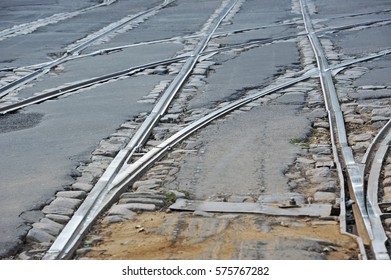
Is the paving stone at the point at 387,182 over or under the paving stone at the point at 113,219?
under

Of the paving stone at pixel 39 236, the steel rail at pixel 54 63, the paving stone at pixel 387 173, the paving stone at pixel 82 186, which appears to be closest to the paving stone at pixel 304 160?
the paving stone at pixel 387 173

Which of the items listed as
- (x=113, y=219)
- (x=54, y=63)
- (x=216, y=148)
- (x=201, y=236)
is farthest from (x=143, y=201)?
(x=54, y=63)

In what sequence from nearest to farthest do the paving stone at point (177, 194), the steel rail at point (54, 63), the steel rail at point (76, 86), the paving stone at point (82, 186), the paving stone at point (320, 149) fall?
the paving stone at point (177, 194), the paving stone at point (82, 186), the paving stone at point (320, 149), the steel rail at point (76, 86), the steel rail at point (54, 63)

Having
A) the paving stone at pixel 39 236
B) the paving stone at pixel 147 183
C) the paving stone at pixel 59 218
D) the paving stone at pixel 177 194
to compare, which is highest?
the paving stone at pixel 39 236

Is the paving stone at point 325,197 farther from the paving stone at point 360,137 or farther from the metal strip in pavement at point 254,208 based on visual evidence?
the paving stone at point 360,137

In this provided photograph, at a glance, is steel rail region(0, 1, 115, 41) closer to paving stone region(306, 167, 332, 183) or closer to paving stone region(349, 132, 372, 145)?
paving stone region(349, 132, 372, 145)

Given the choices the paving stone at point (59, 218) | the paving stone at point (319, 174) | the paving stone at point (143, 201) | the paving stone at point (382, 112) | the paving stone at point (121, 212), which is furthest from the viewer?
the paving stone at point (382, 112)

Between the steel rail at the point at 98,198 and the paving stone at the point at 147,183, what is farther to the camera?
the paving stone at the point at 147,183

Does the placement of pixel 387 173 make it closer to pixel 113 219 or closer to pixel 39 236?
pixel 113 219
